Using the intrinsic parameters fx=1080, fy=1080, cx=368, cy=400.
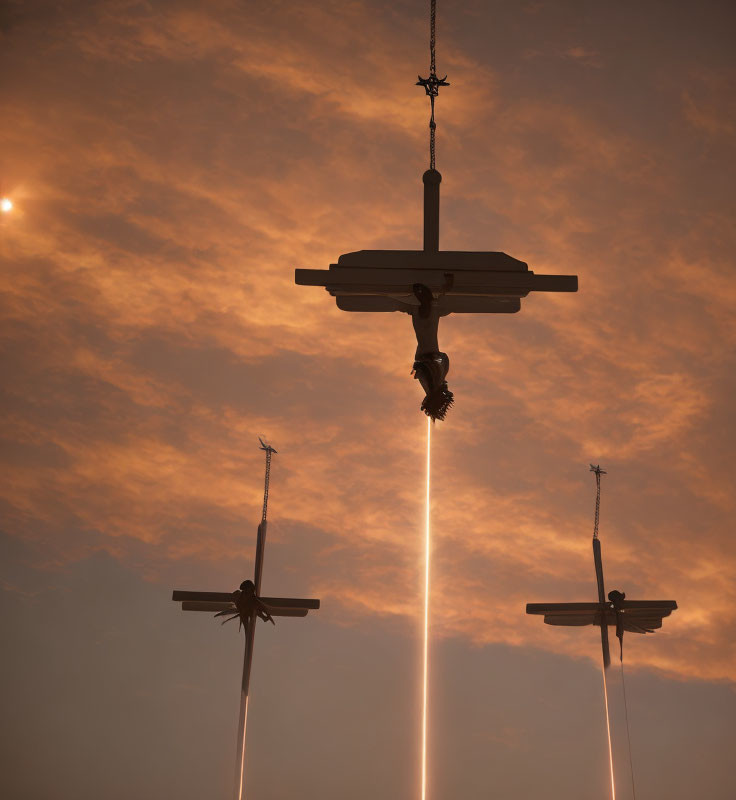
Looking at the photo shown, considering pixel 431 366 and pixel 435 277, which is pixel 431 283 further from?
pixel 431 366

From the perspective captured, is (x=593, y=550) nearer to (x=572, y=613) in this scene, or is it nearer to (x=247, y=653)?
(x=572, y=613)

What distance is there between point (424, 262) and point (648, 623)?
25021 mm

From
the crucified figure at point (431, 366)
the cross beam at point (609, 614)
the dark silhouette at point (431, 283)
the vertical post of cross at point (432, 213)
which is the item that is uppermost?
the cross beam at point (609, 614)

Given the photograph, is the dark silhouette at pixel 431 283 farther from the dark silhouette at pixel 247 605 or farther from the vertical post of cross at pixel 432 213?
the dark silhouette at pixel 247 605

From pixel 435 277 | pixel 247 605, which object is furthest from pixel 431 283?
pixel 247 605

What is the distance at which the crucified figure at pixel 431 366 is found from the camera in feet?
41.2

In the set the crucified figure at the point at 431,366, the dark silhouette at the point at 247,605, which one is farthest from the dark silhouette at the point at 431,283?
the dark silhouette at the point at 247,605

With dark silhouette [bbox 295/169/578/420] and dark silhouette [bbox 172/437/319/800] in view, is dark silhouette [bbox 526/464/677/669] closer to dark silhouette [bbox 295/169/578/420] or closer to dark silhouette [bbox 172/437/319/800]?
dark silhouette [bbox 172/437/319/800]

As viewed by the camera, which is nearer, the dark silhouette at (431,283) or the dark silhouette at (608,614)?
the dark silhouette at (431,283)

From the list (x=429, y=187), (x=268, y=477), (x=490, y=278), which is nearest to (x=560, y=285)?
(x=490, y=278)

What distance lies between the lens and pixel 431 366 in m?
12.6

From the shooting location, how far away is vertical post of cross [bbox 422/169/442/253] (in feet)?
41.6

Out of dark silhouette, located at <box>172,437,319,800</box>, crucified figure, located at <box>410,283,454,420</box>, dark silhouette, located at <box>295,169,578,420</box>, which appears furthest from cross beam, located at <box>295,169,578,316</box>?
dark silhouette, located at <box>172,437,319,800</box>

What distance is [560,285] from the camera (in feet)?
41.2
